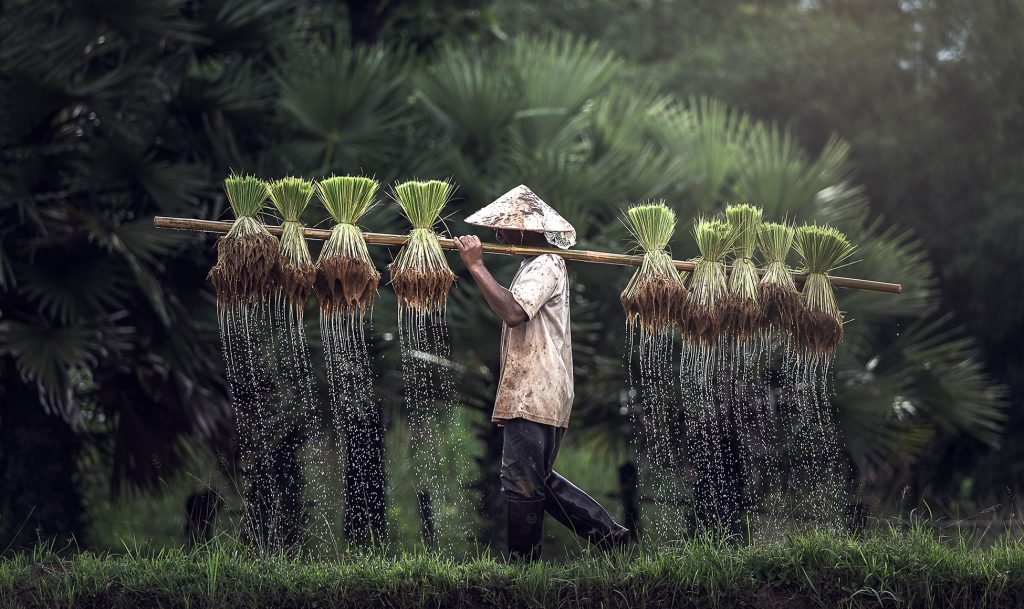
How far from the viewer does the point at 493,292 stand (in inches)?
218

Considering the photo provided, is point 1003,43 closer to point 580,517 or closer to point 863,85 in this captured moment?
point 863,85

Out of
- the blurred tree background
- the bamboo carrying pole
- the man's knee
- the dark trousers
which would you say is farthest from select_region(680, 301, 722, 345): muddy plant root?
the blurred tree background

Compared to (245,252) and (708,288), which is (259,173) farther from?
(708,288)

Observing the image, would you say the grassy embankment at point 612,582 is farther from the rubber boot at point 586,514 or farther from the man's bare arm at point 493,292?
the man's bare arm at point 493,292

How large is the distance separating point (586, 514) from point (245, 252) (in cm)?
199

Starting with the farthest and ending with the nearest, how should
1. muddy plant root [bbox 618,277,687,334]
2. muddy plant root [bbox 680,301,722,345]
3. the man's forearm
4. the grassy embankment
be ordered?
muddy plant root [bbox 680,301,722,345] < muddy plant root [bbox 618,277,687,334] < the man's forearm < the grassy embankment

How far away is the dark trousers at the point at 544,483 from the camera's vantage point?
5.71 meters

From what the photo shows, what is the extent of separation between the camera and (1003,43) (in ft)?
52.6

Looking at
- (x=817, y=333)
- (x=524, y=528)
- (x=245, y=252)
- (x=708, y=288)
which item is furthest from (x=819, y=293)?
(x=245, y=252)

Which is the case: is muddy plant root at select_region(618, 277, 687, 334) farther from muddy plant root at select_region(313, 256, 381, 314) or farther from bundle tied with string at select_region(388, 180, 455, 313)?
muddy plant root at select_region(313, 256, 381, 314)

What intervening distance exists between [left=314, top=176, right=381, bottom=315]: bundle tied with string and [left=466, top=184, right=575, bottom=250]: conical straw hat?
21.7 inches

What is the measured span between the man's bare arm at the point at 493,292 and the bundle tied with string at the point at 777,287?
56.1 inches

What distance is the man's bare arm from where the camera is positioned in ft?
18.2

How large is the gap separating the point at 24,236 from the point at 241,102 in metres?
1.93
